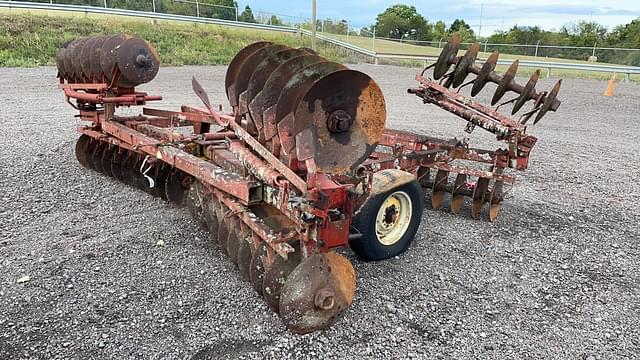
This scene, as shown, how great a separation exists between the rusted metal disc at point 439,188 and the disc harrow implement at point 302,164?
0.01m

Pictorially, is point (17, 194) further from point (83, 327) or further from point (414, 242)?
point (414, 242)

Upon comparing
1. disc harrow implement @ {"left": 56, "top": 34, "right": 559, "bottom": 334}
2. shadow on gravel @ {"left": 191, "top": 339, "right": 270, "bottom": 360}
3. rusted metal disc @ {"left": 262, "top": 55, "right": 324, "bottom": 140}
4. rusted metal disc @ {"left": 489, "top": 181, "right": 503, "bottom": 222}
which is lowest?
shadow on gravel @ {"left": 191, "top": 339, "right": 270, "bottom": 360}

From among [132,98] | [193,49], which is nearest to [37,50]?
[193,49]

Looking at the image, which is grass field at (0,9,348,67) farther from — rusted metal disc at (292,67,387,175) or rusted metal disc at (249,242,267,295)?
rusted metal disc at (292,67,387,175)

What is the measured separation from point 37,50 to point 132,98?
14192mm

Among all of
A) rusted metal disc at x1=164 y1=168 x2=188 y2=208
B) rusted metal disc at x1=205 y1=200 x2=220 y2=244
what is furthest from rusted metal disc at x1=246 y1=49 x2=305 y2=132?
rusted metal disc at x1=164 y1=168 x2=188 y2=208

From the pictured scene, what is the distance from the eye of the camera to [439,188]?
512 centimetres

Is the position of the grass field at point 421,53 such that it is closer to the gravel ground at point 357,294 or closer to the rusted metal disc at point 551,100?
the rusted metal disc at point 551,100

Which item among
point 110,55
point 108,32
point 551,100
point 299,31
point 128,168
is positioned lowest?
point 128,168

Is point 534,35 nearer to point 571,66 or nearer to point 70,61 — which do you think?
point 571,66

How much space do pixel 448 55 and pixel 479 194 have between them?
1.55 m

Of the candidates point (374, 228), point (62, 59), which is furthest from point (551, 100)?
point (62, 59)

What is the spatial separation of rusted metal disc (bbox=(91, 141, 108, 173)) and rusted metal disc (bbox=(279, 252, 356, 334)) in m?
3.88

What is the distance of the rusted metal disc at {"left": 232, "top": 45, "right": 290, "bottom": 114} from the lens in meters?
3.21
